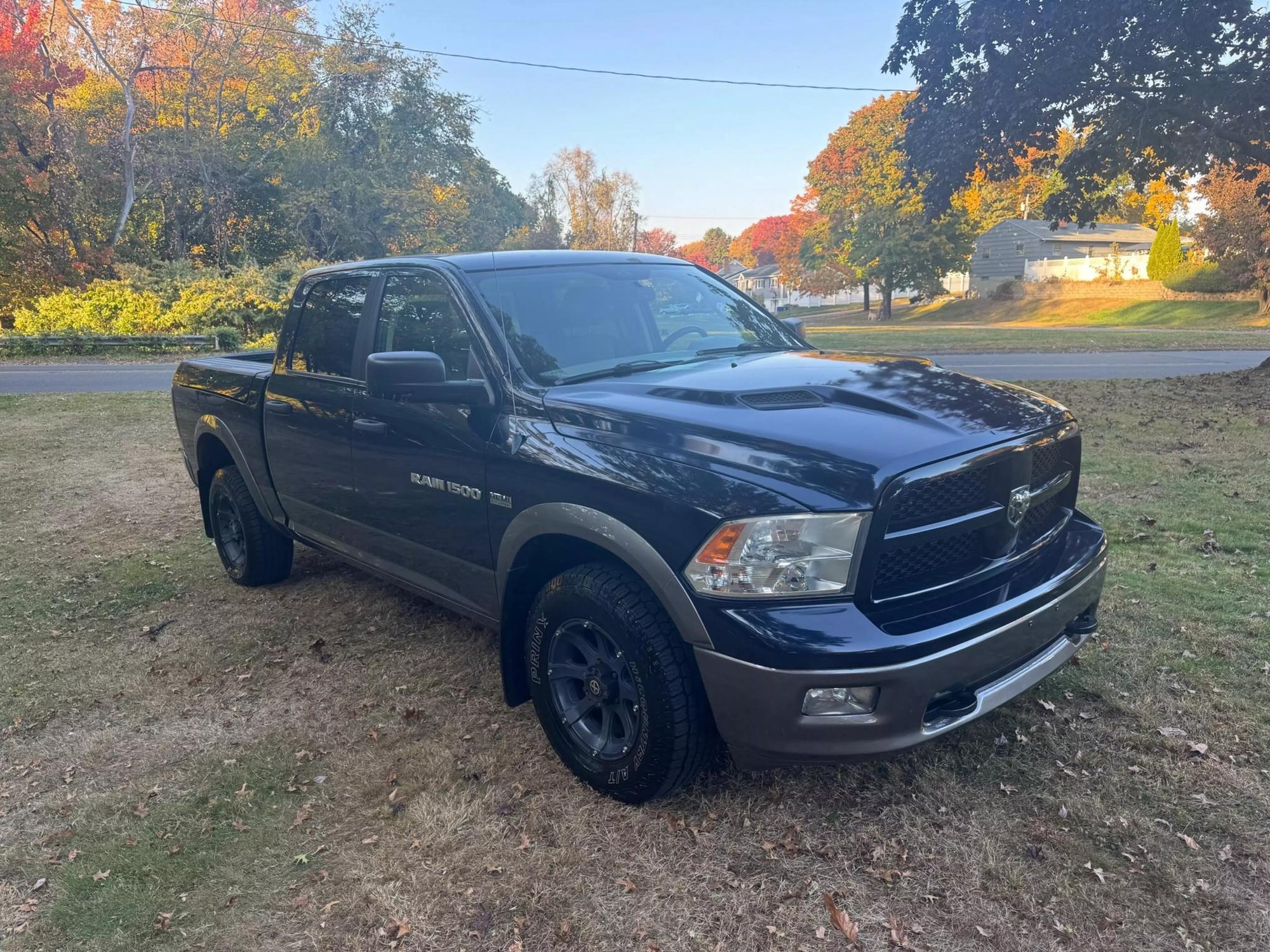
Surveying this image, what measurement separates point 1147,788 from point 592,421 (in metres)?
2.40

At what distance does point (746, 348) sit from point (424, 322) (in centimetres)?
146

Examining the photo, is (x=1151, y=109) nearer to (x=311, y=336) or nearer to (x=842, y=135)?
(x=311, y=336)

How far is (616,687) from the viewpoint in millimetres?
3039

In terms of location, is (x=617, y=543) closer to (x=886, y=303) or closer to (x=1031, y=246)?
(x=886, y=303)

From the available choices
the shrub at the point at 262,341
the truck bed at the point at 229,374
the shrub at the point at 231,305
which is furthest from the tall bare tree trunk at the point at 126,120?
the truck bed at the point at 229,374

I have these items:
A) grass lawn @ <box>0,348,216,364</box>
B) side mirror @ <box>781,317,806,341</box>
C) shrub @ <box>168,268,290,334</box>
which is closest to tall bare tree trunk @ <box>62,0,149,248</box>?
shrub @ <box>168,268,290,334</box>

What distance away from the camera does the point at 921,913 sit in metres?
2.59

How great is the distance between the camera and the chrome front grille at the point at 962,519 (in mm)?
2613

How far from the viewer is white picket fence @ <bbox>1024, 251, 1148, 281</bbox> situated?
154 ft

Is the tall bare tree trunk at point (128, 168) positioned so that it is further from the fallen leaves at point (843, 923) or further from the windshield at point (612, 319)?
the fallen leaves at point (843, 923)

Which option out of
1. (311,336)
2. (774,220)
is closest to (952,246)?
(311,336)

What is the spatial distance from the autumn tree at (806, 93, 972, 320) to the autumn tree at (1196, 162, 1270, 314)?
11304 millimetres

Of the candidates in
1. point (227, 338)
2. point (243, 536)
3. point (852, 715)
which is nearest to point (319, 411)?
point (243, 536)

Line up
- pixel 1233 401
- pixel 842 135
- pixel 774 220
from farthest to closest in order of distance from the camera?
pixel 774 220 → pixel 842 135 → pixel 1233 401
